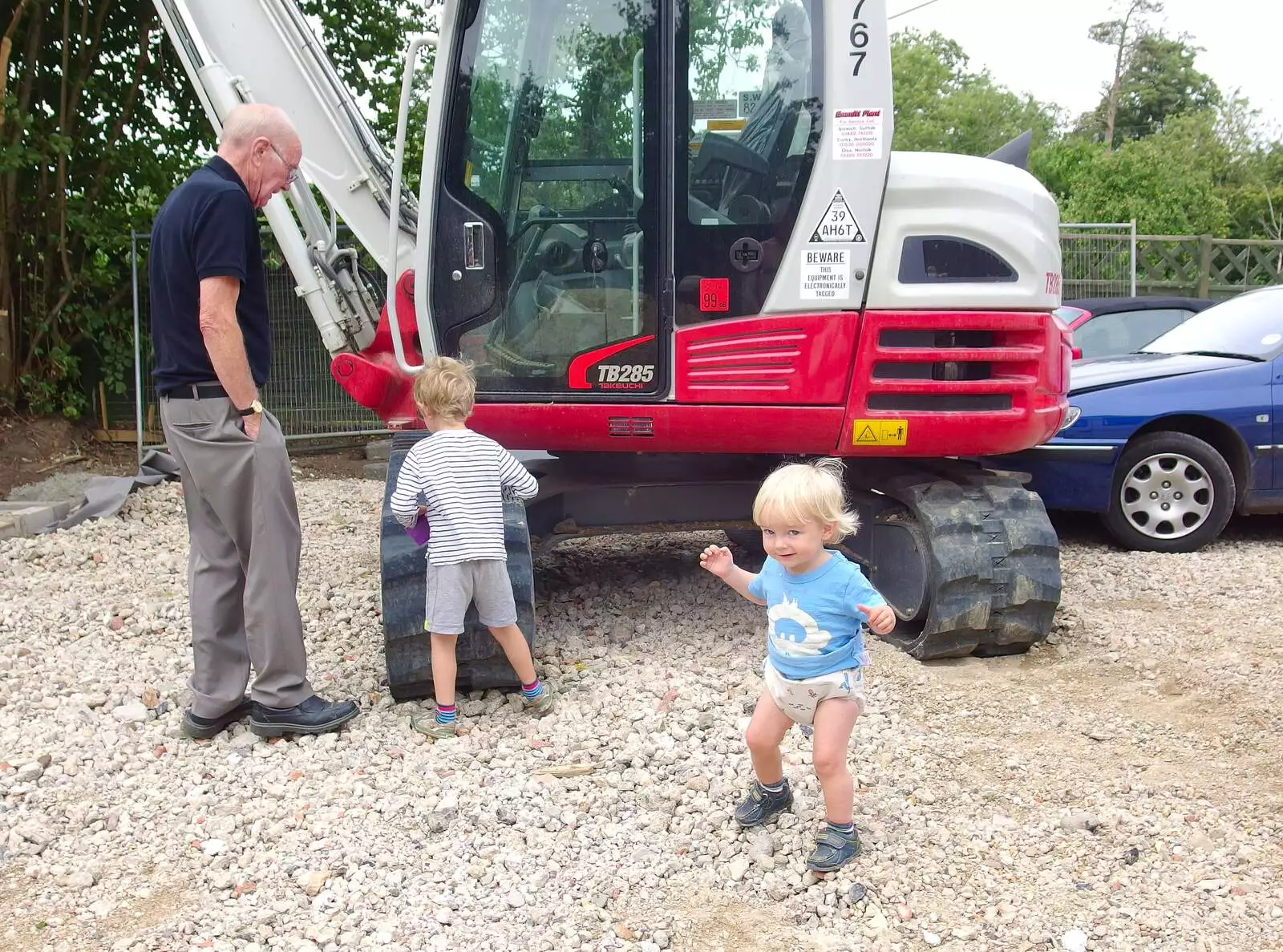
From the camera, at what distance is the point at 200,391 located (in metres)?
3.66

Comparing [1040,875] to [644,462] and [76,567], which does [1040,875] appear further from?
[76,567]

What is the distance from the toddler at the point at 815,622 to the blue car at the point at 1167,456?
4.01 metres

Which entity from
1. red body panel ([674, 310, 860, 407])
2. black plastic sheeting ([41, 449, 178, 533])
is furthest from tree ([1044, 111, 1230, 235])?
red body panel ([674, 310, 860, 407])

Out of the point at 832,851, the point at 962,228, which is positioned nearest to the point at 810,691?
the point at 832,851

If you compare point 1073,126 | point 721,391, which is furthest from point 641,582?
point 1073,126

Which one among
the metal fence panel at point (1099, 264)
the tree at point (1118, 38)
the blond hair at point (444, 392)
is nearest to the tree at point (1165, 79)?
the tree at point (1118, 38)

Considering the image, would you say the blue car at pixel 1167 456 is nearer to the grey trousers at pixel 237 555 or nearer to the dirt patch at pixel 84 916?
the grey trousers at pixel 237 555

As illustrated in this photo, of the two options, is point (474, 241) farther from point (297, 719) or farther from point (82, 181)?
point (82, 181)

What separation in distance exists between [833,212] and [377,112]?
7132 millimetres

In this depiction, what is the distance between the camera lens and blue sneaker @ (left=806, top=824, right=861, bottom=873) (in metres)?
2.99

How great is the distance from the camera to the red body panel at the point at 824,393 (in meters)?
4.45

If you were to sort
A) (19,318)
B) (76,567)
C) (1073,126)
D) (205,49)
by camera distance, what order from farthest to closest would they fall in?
(1073,126) → (19,318) → (76,567) → (205,49)

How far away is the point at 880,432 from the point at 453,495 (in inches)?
69.1

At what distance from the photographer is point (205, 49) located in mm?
5016
